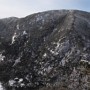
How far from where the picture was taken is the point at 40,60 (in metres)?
45.2

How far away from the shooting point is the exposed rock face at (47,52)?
4053 cm

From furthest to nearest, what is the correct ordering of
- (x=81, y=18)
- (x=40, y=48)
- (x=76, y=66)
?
(x=81, y=18) → (x=40, y=48) → (x=76, y=66)

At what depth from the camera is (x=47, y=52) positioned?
4581cm

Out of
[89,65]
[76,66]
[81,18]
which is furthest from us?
[81,18]

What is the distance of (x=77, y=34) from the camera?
46094mm

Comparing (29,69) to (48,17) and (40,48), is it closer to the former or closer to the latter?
(40,48)

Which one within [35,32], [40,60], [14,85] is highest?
[35,32]

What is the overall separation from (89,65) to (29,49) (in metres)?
13.7

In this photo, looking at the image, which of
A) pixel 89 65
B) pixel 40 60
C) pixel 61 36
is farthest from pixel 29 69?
pixel 89 65

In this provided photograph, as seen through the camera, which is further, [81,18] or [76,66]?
[81,18]

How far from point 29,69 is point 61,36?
24.1 feet

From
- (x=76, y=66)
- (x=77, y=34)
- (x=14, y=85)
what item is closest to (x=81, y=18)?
(x=77, y=34)

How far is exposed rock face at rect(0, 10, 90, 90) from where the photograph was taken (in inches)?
1596

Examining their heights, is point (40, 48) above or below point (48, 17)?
below
